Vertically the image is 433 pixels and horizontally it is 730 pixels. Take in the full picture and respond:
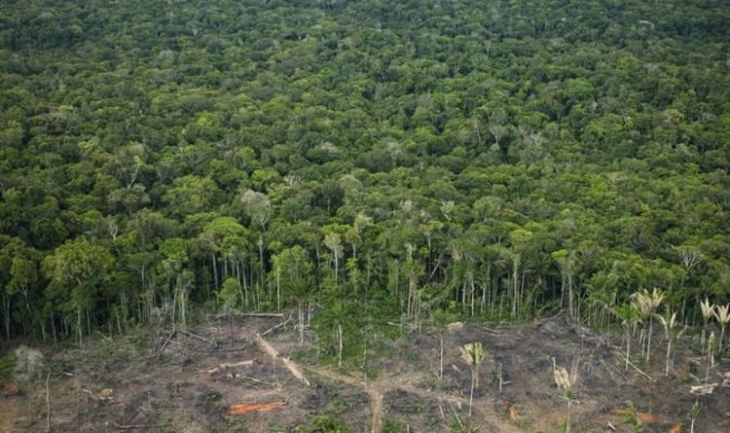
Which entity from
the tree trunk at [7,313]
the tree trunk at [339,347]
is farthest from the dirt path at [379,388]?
the tree trunk at [7,313]

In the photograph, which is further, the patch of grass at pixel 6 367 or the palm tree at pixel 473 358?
the patch of grass at pixel 6 367

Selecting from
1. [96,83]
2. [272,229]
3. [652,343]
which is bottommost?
[652,343]

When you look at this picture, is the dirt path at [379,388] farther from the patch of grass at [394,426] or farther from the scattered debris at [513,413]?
the scattered debris at [513,413]

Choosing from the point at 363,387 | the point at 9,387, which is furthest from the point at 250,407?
the point at 9,387

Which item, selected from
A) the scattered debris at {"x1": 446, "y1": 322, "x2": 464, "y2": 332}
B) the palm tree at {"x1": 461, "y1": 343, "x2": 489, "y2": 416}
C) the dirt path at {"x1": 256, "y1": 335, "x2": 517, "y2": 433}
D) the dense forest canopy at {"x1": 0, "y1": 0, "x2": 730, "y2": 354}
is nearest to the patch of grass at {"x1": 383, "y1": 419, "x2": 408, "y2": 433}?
the dirt path at {"x1": 256, "y1": 335, "x2": 517, "y2": 433}

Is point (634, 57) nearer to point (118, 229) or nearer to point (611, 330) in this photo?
point (611, 330)

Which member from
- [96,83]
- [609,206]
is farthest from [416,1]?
[609,206]
